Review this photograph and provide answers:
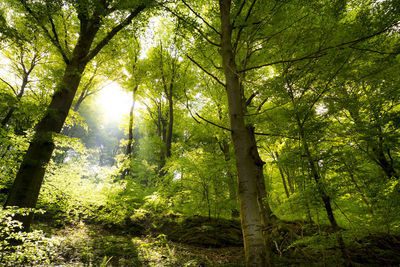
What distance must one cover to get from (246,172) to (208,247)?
520cm

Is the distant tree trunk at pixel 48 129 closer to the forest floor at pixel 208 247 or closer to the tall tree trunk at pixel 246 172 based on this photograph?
the forest floor at pixel 208 247

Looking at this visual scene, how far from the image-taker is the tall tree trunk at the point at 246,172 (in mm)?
2404

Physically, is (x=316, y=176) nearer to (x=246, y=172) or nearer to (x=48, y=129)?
(x=246, y=172)

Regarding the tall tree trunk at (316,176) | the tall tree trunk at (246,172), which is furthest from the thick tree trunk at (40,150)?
the tall tree trunk at (316,176)

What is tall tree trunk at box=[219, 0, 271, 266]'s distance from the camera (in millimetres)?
2404

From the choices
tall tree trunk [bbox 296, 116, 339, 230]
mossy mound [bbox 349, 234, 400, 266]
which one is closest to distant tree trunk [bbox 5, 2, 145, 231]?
tall tree trunk [bbox 296, 116, 339, 230]

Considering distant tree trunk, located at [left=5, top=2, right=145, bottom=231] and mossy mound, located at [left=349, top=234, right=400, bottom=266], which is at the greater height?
distant tree trunk, located at [left=5, top=2, right=145, bottom=231]

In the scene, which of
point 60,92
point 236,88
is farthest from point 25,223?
point 236,88

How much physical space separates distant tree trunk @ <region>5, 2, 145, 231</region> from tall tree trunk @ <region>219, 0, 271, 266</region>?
462 centimetres

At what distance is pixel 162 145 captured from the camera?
1439 cm

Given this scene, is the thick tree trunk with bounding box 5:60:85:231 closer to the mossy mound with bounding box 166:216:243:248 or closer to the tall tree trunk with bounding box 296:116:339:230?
the mossy mound with bounding box 166:216:243:248

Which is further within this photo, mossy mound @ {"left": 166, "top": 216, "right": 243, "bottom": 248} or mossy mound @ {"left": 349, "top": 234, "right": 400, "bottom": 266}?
mossy mound @ {"left": 166, "top": 216, "right": 243, "bottom": 248}

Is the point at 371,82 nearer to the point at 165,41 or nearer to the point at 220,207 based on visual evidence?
the point at 220,207

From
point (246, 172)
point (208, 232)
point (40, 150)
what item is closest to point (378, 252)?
point (246, 172)
